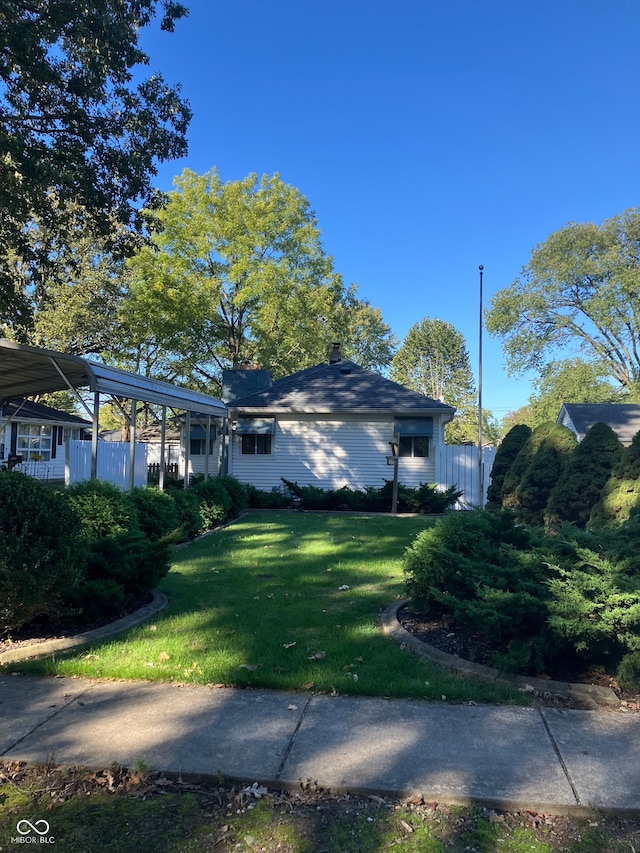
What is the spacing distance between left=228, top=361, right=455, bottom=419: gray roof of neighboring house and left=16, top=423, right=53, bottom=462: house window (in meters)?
11.6

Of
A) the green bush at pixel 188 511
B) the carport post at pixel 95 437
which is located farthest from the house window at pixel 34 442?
the carport post at pixel 95 437

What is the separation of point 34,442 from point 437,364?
4068 cm

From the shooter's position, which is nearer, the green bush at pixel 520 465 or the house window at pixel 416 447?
the green bush at pixel 520 465

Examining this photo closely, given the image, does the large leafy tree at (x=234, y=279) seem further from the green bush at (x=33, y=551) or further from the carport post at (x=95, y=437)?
the green bush at (x=33, y=551)

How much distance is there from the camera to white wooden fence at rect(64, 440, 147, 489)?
1602cm

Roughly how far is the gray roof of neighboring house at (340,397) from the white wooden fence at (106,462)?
318 centimetres

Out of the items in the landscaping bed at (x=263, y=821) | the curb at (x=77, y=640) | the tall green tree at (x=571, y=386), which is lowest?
the landscaping bed at (x=263, y=821)

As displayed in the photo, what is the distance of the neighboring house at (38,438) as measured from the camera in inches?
876

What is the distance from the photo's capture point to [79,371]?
9.05 m

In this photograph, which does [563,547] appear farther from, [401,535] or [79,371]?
[79,371]

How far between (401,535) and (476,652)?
6259 mm

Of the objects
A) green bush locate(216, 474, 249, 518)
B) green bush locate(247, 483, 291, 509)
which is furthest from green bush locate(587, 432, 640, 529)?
green bush locate(247, 483, 291, 509)

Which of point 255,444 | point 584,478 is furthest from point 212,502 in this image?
point 584,478

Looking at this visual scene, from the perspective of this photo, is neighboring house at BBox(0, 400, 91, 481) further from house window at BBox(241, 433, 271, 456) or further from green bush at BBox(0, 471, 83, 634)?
green bush at BBox(0, 471, 83, 634)
